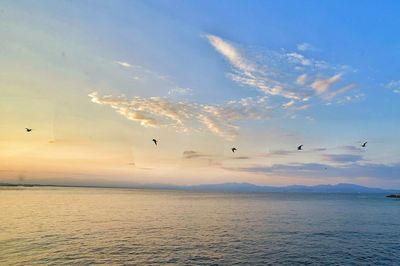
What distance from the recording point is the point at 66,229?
197 ft

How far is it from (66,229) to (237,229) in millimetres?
32392

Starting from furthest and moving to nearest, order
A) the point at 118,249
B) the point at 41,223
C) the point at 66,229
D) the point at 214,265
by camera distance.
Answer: the point at 41,223, the point at 66,229, the point at 118,249, the point at 214,265

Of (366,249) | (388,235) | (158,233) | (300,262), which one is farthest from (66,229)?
(388,235)

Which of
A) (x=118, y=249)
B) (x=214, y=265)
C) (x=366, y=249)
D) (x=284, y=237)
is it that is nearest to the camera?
(x=214, y=265)

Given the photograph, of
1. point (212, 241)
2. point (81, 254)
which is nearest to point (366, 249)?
point (212, 241)

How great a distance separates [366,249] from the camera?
4706 cm

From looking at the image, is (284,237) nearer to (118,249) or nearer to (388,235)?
(388,235)

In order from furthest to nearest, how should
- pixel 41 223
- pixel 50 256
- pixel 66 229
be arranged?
pixel 41 223
pixel 66 229
pixel 50 256

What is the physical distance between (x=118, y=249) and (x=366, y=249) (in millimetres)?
35385

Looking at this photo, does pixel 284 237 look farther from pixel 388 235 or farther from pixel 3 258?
pixel 3 258

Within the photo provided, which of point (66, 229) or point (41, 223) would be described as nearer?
point (66, 229)

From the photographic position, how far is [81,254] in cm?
3981

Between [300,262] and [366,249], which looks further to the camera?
[366,249]

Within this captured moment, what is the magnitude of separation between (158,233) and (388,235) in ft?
142
